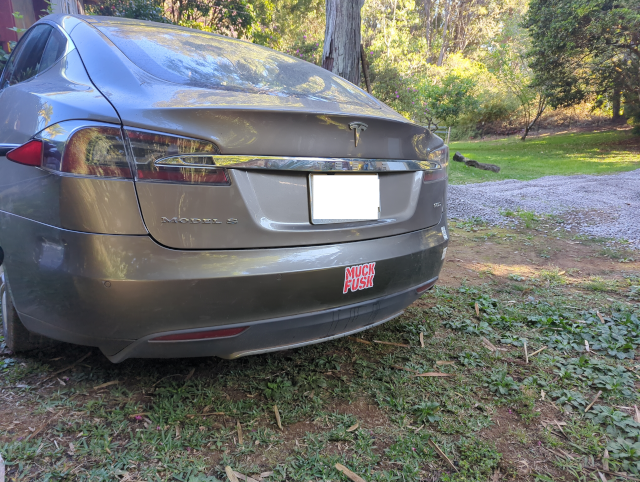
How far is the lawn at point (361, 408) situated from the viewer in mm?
1528

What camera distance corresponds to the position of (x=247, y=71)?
6.59 ft

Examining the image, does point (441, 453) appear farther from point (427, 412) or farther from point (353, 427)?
point (353, 427)

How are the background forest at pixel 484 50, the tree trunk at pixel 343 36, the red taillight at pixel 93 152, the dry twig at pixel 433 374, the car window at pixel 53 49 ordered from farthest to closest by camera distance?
the background forest at pixel 484 50 → the tree trunk at pixel 343 36 → the dry twig at pixel 433 374 → the car window at pixel 53 49 → the red taillight at pixel 93 152

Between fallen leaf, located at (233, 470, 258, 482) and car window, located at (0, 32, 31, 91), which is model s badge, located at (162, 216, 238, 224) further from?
car window, located at (0, 32, 31, 91)

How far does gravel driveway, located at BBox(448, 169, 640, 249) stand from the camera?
5548 mm

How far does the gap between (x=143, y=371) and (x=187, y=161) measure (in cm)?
113

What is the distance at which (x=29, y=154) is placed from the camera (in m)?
1.53

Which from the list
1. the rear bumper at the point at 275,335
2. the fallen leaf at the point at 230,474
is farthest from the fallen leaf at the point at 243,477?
the rear bumper at the point at 275,335

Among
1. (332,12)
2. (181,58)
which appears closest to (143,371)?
(181,58)

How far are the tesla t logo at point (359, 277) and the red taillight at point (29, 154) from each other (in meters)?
1.13

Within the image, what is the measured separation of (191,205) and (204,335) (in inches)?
17.5

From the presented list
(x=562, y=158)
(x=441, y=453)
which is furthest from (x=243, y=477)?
(x=562, y=158)

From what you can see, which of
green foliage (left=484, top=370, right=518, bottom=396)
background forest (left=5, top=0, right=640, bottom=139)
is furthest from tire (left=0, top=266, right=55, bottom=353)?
background forest (left=5, top=0, right=640, bottom=139)

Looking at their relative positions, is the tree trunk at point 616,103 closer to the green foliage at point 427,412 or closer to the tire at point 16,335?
the green foliage at point 427,412
